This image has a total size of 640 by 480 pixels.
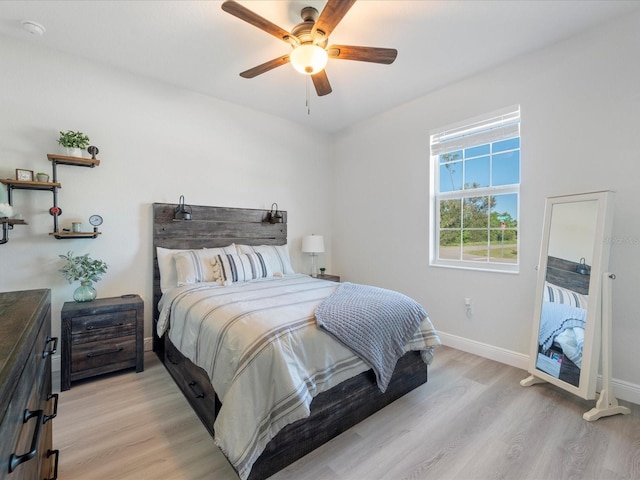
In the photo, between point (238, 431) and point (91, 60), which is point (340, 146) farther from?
point (238, 431)

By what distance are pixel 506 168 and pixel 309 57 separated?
2145 millimetres

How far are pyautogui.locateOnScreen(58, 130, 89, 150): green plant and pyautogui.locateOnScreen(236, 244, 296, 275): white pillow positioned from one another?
1662 mm

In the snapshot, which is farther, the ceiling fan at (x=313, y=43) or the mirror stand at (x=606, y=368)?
the mirror stand at (x=606, y=368)

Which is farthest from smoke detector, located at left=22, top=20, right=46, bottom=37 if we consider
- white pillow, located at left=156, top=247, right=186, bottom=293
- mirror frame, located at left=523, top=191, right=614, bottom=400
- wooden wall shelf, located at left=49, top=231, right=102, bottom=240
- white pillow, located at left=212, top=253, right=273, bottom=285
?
mirror frame, located at left=523, top=191, right=614, bottom=400

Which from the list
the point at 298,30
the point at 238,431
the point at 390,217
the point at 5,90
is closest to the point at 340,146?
the point at 390,217

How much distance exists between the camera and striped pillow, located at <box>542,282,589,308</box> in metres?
2.17

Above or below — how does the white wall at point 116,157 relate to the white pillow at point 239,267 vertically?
above

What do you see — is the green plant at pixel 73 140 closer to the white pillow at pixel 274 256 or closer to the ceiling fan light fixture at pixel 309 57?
the white pillow at pixel 274 256

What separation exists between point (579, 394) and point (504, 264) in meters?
1.16

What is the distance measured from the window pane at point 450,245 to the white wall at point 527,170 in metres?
0.19

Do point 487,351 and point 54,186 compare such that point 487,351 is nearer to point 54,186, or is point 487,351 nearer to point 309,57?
point 309,57

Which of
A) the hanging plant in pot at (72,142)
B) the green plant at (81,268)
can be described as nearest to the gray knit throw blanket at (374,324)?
the green plant at (81,268)

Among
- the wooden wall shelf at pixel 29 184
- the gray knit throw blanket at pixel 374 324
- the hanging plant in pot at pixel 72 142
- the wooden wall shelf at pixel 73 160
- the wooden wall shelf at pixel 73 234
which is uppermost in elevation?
the hanging plant in pot at pixel 72 142

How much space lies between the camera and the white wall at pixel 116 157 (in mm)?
2467
